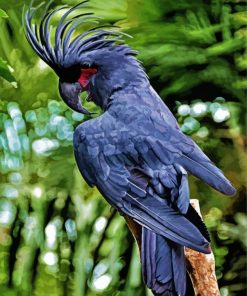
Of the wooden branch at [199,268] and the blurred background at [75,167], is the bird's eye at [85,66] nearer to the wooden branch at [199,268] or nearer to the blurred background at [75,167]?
the blurred background at [75,167]

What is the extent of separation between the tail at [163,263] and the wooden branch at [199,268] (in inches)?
1.4

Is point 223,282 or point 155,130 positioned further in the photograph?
point 223,282

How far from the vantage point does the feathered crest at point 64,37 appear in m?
1.64

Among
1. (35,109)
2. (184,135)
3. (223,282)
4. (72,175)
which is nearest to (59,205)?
(72,175)

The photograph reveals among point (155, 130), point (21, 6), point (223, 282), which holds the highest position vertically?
point (21, 6)

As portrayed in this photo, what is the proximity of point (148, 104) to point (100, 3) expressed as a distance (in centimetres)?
31

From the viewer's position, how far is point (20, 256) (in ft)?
5.41

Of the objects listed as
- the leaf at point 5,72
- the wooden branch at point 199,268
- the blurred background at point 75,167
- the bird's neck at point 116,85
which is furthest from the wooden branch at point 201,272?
the leaf at point 5,72

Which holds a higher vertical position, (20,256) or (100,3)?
(100,3)

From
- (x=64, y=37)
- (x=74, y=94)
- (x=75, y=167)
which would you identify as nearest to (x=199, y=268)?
(x=75, y=167)

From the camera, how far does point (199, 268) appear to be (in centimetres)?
159

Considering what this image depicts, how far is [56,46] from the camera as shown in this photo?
164cm

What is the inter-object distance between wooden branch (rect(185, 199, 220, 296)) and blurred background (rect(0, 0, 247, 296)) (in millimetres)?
117

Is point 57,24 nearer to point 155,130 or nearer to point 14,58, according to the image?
point 14,58
